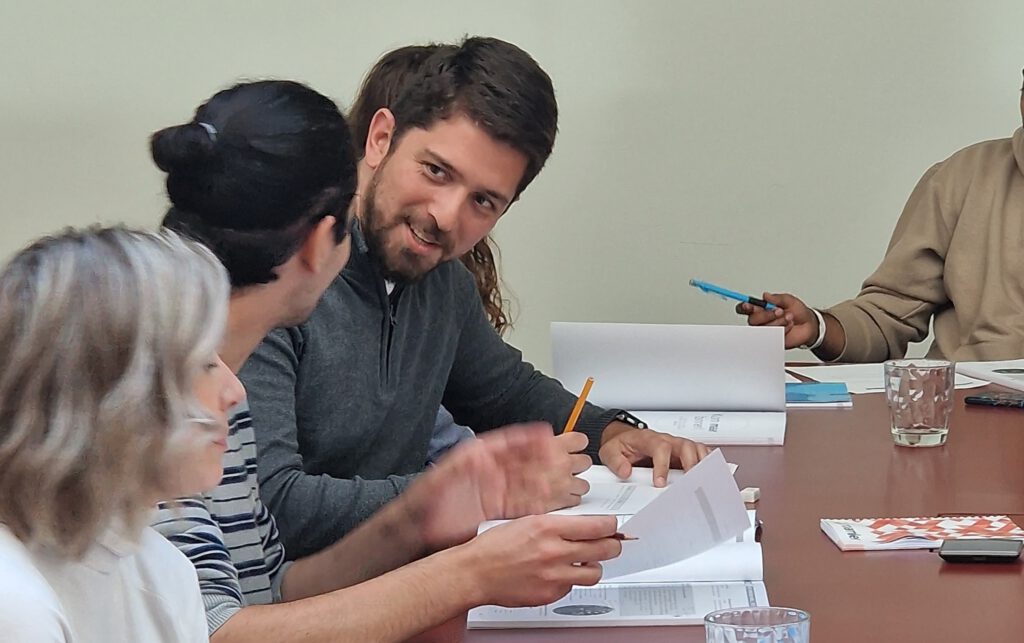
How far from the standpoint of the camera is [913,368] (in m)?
1.68

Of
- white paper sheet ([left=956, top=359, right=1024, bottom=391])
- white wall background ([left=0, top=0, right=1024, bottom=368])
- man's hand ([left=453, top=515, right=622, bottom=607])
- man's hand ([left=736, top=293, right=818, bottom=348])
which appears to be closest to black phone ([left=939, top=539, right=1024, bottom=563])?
man's hand ([left=453, top=515, right=622, bottom=607])

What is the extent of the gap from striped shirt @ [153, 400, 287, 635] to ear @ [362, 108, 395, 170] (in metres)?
0.54

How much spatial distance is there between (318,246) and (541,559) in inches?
14.8

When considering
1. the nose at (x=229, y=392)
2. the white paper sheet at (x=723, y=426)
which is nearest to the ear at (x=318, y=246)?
the nose at (x=229, y=392)

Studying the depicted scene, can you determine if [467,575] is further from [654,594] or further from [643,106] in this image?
[643,106]

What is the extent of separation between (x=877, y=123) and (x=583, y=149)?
722mm

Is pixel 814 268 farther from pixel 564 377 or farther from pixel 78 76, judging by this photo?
pixel 78 76

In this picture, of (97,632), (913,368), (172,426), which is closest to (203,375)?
(172,426)

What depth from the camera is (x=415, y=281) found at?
1.66m

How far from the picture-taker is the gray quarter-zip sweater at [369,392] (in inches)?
53.5

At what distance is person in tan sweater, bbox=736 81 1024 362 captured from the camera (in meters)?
2.65

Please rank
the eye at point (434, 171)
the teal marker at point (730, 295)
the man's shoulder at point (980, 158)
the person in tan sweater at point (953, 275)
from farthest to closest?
the man's shoulder at point (980, 158), the person in tan sweater at point (953, 275), the teal marker at point (730, 295), the eye at point (434, 171)

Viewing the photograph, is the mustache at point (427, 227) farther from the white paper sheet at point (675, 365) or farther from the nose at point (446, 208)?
the white paper sheet at point (675, 365)

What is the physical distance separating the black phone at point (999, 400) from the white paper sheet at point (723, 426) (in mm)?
325
